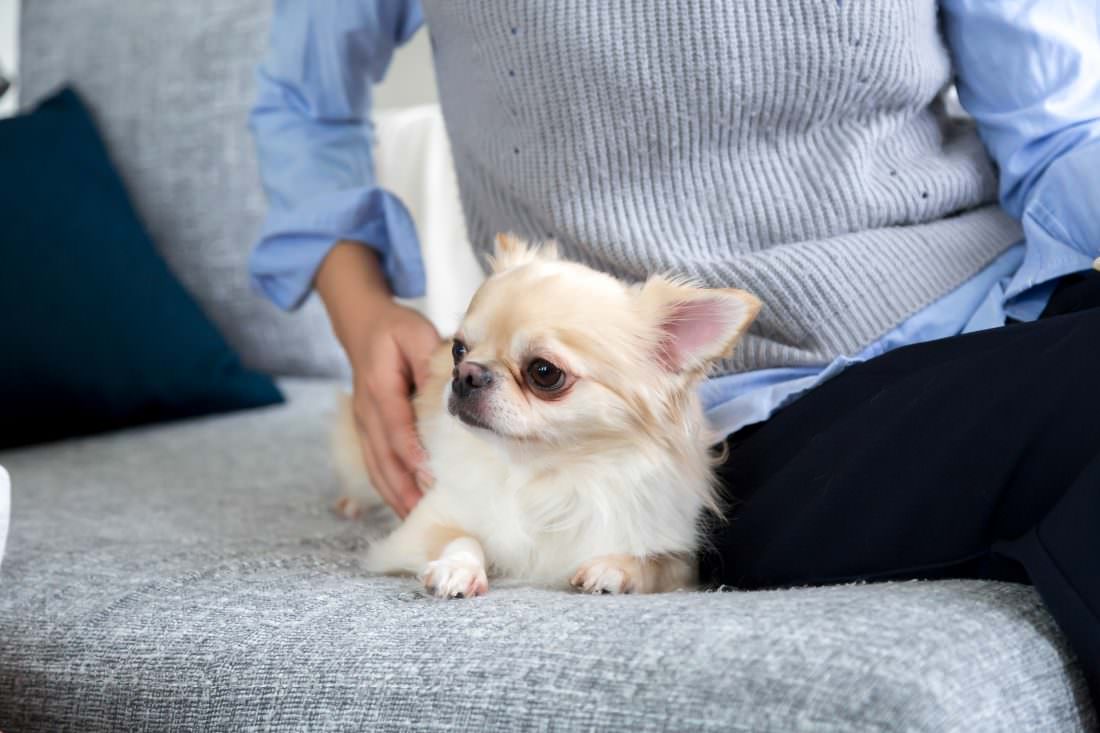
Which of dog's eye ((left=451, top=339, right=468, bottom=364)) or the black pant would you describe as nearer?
the black pant

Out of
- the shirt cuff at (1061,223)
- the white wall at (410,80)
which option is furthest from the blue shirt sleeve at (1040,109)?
the white wall at (410,80)

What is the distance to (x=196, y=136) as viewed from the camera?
212 cm

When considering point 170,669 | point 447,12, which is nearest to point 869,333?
point 447,12

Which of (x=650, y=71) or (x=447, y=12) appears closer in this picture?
(x=650, y=71)

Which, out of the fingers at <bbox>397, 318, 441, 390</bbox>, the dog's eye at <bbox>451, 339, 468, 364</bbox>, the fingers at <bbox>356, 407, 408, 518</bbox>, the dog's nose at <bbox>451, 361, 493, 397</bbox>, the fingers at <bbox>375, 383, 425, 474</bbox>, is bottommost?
the fingers at <bbox>356, 407, 408, 518</bbox>

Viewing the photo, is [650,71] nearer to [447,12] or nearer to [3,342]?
[447,12]

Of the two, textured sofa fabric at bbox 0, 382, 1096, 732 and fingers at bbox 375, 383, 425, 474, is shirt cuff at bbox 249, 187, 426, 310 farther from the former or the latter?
textured sofa fabric at bbox 0, 382, 1096, 732

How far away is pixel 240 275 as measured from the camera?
2.11m

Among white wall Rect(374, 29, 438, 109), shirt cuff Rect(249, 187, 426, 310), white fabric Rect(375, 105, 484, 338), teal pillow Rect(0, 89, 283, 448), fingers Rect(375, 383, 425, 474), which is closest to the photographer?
fingers Rect(375, 383, 425, 474)

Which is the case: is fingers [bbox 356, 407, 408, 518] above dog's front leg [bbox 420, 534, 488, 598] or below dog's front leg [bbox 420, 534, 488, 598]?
below

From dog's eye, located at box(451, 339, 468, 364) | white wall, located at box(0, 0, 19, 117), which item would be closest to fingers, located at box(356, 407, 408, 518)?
dog's eye, located at box(451, 339, 468, 364)

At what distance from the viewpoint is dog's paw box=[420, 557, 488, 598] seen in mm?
935

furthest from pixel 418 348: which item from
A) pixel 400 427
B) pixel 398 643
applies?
pixel 398 643

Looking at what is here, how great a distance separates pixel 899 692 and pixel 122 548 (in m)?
0.80
